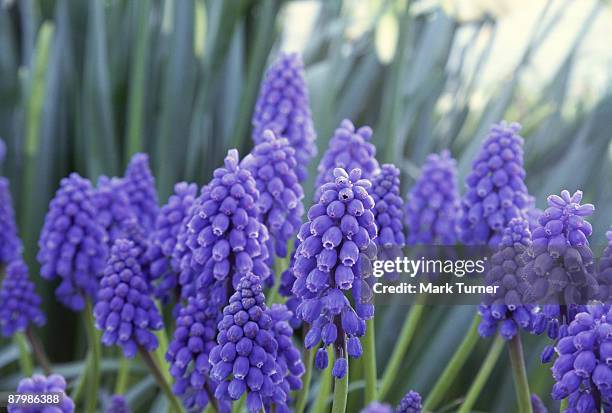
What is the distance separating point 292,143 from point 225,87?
48.6 inches

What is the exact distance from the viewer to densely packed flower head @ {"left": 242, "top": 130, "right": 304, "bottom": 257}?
168cm

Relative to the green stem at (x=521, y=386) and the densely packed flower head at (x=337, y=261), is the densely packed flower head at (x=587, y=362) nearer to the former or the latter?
the green stem at (x=521, y=386)

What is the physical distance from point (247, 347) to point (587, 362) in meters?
0.56

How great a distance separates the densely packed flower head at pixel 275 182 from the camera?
5.50 ft

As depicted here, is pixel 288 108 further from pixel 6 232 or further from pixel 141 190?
pixel 6 232

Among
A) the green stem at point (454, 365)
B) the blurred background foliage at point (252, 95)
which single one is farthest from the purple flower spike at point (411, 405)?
the blurred background foliage at point (252, 95)

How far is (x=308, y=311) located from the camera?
132 centimetres

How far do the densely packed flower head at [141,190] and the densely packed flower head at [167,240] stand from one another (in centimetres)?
28

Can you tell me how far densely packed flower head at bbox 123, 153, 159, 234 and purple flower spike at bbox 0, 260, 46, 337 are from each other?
34cm

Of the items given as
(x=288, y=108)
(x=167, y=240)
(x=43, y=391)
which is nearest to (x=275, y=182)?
(x=167, y=240)

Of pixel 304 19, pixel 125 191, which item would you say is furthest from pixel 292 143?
pixel 304 19

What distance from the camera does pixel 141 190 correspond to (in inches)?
83.8

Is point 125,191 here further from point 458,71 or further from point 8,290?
point 458,71

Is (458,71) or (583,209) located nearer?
(583,209)
